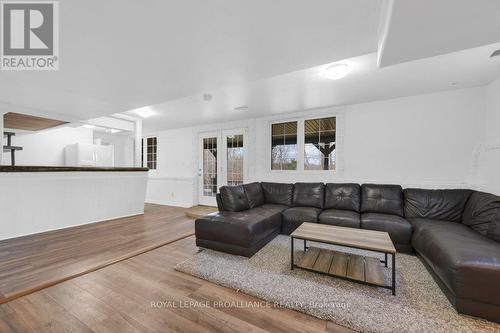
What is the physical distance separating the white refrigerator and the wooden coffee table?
18.7ft

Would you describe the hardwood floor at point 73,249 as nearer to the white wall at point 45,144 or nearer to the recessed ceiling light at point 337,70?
the white wall at point 45,144

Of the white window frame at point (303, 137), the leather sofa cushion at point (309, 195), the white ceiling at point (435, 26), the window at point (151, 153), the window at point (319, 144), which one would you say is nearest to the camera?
the white ceiling at point (435, 26)

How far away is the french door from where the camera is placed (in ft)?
17.3

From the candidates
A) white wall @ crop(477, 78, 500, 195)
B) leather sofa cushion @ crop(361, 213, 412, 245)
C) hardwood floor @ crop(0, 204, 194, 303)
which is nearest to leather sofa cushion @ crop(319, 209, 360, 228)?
leather sofa cushion @ crop(361, 213, 412, 245)

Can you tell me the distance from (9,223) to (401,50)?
5.61 metres

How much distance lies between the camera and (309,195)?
3.68m

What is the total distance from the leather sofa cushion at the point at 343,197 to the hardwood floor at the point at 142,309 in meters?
2.23

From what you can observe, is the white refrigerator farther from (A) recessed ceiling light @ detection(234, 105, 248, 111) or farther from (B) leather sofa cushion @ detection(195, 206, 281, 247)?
(B) leather sofa cushion @ detection(195, 206, 281, 247)

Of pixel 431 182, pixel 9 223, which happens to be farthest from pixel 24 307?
pixel 431 182

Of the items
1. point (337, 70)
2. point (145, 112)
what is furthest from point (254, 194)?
point (145, 112)

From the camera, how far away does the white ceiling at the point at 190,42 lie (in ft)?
4.52

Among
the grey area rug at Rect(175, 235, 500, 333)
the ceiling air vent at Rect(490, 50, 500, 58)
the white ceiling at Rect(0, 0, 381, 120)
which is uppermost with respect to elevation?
the ceiling air vent at Rect(490, 50, 500, 58)

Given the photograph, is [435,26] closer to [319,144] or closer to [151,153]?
[319,144]

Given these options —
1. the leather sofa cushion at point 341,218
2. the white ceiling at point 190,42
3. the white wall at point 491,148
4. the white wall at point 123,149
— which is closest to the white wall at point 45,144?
the white wall at point 123,149
